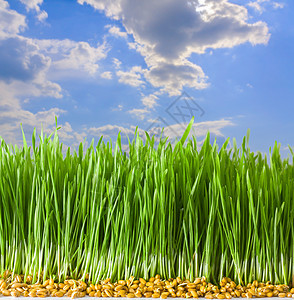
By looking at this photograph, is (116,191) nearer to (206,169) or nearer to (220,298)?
(206,169)

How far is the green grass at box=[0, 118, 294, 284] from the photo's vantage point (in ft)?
6.18

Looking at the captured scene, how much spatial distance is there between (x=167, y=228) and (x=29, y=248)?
884 millimetres

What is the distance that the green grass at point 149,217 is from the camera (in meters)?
1.88

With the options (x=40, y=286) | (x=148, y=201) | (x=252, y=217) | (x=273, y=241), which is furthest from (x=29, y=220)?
(x=273, y=241)

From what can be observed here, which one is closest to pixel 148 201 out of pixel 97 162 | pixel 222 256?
pixel 97 162

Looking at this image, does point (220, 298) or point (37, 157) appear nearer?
point (220, 298)

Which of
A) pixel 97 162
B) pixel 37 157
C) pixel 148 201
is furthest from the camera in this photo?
pixel 37 157

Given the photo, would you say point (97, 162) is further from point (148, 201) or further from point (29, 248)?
point (29, 248)

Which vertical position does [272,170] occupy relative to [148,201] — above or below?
above

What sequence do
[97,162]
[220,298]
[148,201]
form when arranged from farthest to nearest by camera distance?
[97,162] < [148,201] < [220,298]

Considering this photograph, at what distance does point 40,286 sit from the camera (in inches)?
73.9

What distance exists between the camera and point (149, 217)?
6.21ft

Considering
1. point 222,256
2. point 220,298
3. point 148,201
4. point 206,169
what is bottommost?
point 220,298

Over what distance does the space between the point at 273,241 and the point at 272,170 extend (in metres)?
0.44
